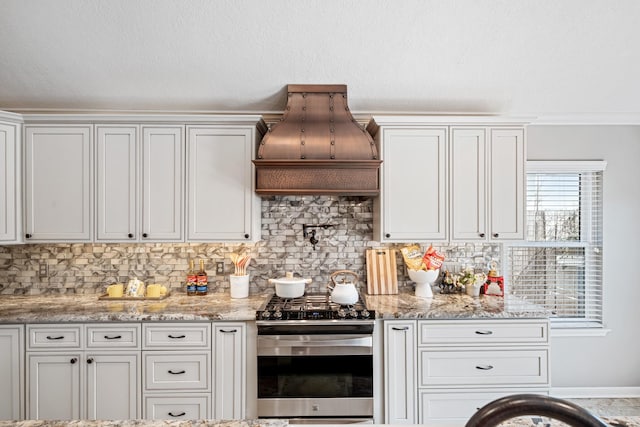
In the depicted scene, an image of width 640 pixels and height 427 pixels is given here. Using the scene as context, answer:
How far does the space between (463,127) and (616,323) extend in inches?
95.0

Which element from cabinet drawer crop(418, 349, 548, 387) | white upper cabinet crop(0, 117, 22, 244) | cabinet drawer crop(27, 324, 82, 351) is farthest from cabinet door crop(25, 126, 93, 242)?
cabinet drawer crop(418, 349, 548, 387)

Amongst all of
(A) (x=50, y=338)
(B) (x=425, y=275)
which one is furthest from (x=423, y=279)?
(A) (x=50, y=338)

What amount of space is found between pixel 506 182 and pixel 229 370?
8.28 ft

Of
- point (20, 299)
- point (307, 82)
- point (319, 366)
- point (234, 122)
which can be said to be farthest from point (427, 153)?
point (20, 299)

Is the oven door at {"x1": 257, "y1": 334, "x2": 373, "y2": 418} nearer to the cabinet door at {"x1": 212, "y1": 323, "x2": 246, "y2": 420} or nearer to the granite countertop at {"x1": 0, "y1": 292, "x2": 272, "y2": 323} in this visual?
the cabinet door at {"x1": 212, "y1": 323, "x2": 246, "y2": 420}

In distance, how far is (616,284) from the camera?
11.1 ft

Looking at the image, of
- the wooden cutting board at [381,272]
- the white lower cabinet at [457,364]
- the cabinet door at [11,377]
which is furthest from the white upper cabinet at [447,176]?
the cabinet door at [11,377]

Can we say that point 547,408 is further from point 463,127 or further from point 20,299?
point 20,299

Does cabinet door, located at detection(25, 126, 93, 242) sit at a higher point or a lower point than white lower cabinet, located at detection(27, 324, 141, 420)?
higher

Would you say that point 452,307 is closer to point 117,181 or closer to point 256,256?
point 256,256

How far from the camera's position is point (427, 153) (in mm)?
2885

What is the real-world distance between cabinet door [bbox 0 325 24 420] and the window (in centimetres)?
394

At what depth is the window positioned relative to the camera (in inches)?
134

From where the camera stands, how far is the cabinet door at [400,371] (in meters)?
2.48
